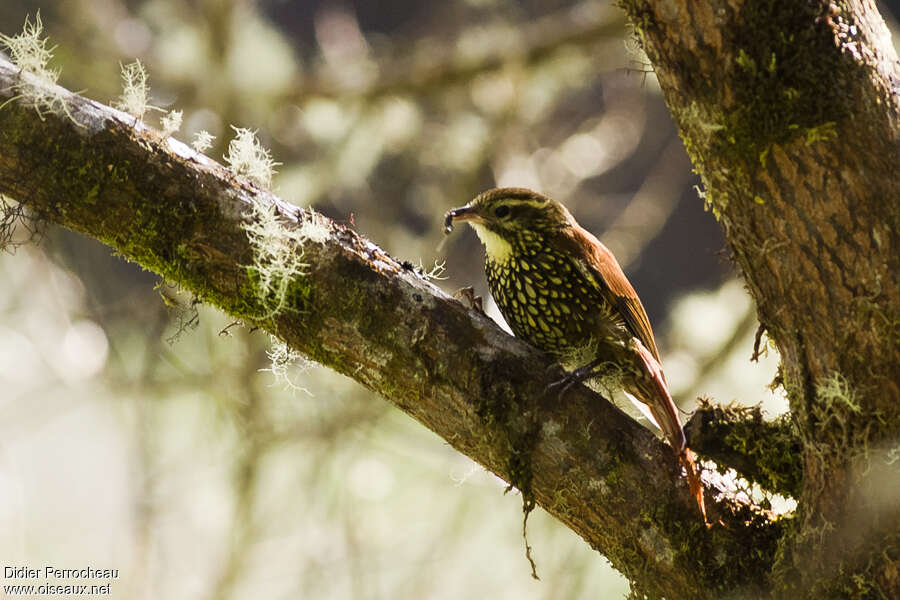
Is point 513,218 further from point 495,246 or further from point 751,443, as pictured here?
point 751,443

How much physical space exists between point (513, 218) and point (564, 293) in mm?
346

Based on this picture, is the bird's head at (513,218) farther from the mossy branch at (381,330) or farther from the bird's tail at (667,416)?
the mossy branch at (381,330)

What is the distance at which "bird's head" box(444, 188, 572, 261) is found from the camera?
290cm

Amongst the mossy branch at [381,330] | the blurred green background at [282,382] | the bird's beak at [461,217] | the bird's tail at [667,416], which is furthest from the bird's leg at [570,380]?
the blurred green background at [282,382]

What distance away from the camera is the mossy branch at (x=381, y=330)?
2.09 m

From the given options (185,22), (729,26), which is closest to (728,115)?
(729,26)

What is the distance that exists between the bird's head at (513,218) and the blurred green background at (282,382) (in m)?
1.47

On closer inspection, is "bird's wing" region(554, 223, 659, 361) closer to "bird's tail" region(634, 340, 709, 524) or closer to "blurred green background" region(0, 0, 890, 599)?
"bird's tail" region(634, 340, 709, 524)

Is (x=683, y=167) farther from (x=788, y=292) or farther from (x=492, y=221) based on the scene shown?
(x=788, y=292)

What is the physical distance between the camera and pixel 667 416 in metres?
2.51

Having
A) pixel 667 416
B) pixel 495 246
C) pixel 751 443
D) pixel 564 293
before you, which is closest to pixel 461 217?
pixel 495 246

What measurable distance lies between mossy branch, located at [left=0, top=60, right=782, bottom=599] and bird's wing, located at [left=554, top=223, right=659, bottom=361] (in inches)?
21.5

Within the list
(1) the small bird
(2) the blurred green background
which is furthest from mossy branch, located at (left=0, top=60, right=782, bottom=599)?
(2) the blurred green background

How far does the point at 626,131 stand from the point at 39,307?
4209mm
